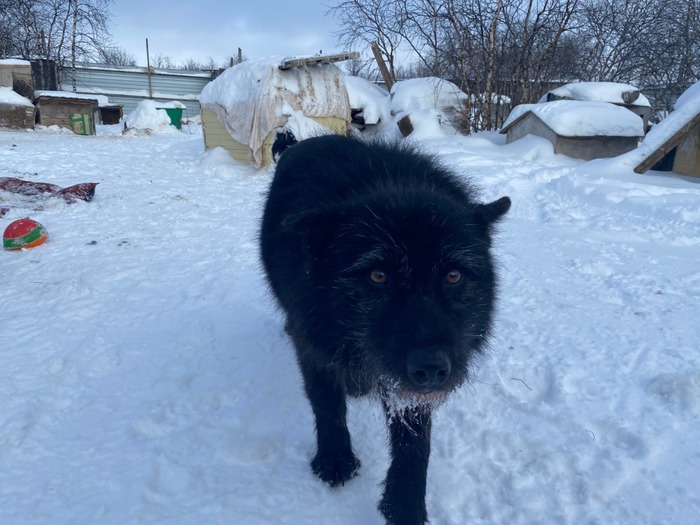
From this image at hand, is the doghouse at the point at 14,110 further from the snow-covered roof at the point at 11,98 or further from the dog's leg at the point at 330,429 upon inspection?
the dog's leg at the point at 330,429

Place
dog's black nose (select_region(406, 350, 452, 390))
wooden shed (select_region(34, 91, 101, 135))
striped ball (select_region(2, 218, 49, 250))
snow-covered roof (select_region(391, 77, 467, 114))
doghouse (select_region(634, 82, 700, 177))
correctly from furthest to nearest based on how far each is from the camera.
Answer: wooden shed (select_region(34, 91, 101, 135)) < snow-covered roof (select_region(391, 77, 467, 114)) < doghouse (select_region(634, 82, 700, 177)) < striped ball (select_region(2, 218, 49, 250)) < dog's black nose (select_region(406, 350, 452, 390))

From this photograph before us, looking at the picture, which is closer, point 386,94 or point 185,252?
point 185,252

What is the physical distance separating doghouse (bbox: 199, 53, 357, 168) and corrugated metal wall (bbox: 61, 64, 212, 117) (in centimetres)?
1861

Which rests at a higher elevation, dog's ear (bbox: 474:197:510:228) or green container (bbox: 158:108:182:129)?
green container (bbox: 158:108:182:129)

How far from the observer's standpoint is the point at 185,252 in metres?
5.52

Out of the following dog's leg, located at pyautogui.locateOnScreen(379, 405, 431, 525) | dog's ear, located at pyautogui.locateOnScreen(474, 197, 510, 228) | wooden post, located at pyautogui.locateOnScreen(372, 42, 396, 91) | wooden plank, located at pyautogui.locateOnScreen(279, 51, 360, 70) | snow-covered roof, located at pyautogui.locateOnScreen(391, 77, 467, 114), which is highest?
wooden post, located at pyautogui.locateOnScreen(372, 42, 396, 91)

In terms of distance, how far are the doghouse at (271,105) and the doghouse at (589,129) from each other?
4603 mm

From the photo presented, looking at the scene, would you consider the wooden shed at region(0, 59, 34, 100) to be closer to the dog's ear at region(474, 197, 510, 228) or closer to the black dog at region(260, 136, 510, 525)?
the black dog at region(260, 136, 510, 525)

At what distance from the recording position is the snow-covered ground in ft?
7.04

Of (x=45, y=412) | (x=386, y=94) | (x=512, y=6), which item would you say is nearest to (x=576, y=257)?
(x=45, y=412)

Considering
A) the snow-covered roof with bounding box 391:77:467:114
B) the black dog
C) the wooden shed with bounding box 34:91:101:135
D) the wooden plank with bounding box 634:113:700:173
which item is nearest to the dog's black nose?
the black dog

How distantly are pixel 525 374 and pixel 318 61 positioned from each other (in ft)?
33.8

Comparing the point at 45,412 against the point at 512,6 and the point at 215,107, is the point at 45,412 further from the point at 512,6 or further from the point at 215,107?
the point at 512,6

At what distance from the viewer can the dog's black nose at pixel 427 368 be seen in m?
1.62
